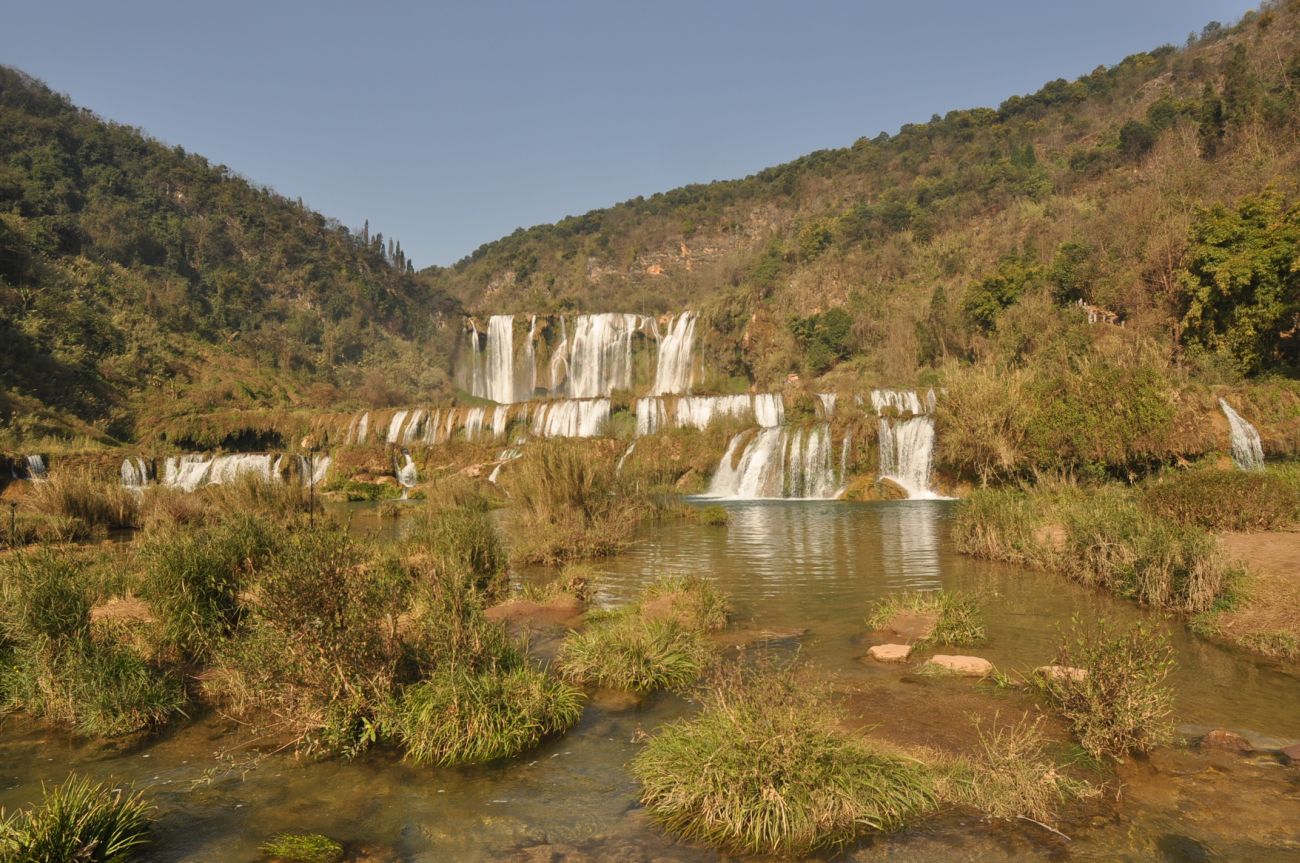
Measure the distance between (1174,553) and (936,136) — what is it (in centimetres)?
11348

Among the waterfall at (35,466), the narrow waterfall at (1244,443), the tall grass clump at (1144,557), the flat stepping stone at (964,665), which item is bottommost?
the flat stepping stone at (964,665)

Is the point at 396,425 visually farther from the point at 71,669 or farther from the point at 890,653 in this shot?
the point at 890,653

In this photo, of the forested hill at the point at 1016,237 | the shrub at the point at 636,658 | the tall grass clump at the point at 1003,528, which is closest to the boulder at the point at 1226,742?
the shrub at the point at 636,658

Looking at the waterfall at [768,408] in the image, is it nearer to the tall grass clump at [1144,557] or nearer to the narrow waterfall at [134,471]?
the tall grass clump at [1144,557]

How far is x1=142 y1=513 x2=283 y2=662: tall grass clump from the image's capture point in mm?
8297

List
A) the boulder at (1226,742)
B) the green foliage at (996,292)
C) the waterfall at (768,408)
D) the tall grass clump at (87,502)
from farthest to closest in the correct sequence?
the green foliage at (996,292)
the waterfall at (768,408)
the tall grass clump at (87,502)
the boulder at (1226,742)

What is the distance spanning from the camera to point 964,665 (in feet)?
26.1

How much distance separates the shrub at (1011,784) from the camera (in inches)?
195

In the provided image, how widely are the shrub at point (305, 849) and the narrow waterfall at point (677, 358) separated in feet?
207

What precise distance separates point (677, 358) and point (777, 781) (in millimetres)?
64156

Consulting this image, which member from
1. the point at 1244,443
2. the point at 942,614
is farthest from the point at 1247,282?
the point at 942,614

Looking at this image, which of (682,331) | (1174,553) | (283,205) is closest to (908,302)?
(682,331)

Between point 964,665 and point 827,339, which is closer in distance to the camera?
point 964,665

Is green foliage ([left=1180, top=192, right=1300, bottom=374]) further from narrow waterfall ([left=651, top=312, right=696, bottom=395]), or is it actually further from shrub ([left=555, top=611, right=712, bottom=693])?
narrow waterfall ([left=651, top=312, right=696, bottom=395])
